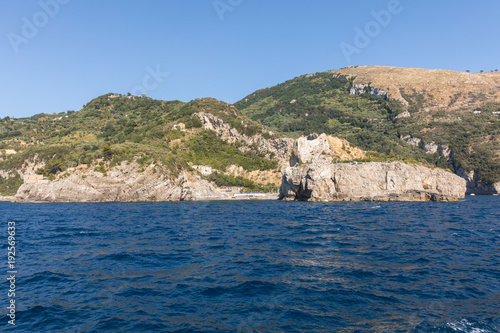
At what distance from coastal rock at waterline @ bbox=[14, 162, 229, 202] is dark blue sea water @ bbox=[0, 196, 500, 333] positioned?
66.3 metres

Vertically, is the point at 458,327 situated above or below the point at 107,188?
below

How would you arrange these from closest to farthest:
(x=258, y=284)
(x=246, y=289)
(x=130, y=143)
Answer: (x=246, y=289), (x=258, y=284), (x=130, y=143)

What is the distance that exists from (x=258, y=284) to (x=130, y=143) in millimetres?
110345

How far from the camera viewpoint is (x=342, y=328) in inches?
344

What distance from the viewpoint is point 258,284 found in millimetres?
12586

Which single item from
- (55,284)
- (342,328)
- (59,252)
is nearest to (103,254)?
(59,252)

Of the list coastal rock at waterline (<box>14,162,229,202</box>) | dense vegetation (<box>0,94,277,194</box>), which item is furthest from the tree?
coastal rock at waterline (<box>14,162,229,202</box>)

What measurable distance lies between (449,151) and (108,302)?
7371 inches

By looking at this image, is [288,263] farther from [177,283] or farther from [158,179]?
[158,179]

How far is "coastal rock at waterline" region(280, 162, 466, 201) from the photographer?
78.2 meters

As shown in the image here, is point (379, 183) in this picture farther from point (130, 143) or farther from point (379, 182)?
point (130, 143)

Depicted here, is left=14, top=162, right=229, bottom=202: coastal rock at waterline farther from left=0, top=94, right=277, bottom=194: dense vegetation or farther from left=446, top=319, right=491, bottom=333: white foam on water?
left=446, top=319, right=491, bottom=333: white foam on water

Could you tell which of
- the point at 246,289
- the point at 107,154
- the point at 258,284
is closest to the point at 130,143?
the point at 107,154

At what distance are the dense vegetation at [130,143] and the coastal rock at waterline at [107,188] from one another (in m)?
4.05
